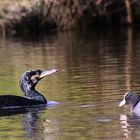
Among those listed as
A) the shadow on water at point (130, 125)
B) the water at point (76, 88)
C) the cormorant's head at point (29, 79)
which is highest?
the cormorant's head at point (29, 79)

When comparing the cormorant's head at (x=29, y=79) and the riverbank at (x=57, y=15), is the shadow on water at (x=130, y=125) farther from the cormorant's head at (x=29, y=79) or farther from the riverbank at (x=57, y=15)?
the riverbank at (x=57, y=15)

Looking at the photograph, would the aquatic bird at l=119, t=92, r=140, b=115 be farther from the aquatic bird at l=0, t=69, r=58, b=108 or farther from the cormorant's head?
the cormorant's head

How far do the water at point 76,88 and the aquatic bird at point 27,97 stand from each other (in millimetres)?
295

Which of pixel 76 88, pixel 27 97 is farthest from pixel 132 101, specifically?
pixel 76 88

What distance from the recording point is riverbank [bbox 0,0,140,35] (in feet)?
176

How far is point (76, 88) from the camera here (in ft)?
73.3

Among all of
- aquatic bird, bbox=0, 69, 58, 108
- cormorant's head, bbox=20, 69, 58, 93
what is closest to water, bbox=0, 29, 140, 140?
aquatic bird, bbox=0, 69, 58, 108

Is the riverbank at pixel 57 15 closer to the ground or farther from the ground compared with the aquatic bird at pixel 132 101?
farther from the ground

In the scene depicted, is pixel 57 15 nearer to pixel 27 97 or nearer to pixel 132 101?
pixel 27 97

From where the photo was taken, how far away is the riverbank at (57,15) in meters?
53.5

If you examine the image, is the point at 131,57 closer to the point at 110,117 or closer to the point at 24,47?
the point at 24,47

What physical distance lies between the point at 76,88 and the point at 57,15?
32.6m

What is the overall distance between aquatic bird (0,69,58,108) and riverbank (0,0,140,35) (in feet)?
105

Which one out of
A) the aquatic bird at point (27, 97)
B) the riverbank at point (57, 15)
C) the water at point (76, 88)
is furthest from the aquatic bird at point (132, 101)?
the riverbank at point (57, 15)
